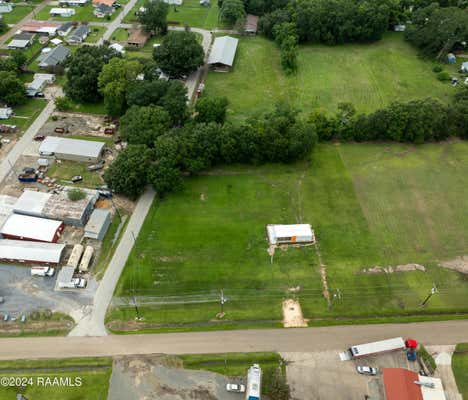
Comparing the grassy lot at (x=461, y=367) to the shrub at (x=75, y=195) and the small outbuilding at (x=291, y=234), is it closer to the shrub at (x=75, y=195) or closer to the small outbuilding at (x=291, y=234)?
the small outbuilding at (x=291, y=234)

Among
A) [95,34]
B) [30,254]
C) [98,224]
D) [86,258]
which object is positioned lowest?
[86,258]

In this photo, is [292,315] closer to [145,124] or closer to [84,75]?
[145,124]

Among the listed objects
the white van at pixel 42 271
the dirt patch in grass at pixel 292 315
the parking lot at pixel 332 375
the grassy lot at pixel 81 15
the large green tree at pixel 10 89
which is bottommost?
the parking lot at pixel 332 375

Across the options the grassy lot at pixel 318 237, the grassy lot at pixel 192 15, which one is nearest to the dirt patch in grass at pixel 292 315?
the grassy lot at pixel 318 237

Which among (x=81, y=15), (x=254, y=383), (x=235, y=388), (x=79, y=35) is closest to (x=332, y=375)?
(x=254, y=383)

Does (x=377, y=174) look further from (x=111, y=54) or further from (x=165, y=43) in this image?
(x=111, y=54)

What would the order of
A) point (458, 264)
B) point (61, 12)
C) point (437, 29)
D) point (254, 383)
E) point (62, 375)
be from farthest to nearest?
1. point (61, 12)
2. point (437, 29)
3. point (458, 264)
4. point (62, 375)
5. point (254, 383)
